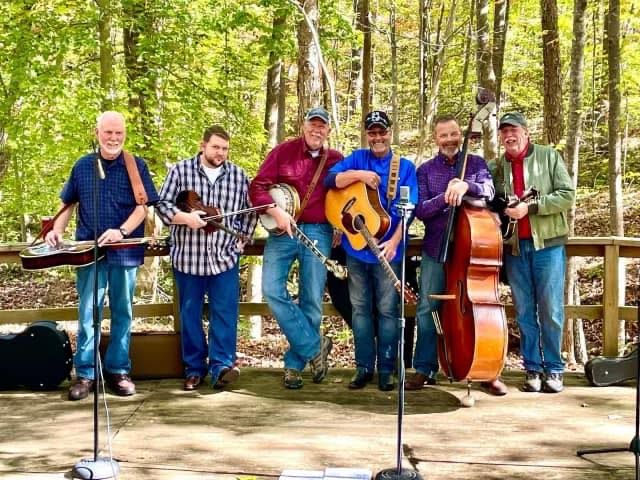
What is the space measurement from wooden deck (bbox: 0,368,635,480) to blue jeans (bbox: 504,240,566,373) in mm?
281

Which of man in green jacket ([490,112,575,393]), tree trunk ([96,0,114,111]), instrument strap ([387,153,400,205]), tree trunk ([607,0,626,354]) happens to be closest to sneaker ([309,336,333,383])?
instrument strap ([387,153,400,205])

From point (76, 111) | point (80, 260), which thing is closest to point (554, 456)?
point (80, 260)

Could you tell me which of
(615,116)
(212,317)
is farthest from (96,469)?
(615,116)

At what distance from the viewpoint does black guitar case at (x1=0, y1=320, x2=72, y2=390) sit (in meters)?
4.93

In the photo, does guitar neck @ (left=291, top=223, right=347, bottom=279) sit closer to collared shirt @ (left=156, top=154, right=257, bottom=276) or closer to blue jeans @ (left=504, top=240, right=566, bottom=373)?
collared shirt @ (left=156, top=154, right=257, bottom=276)

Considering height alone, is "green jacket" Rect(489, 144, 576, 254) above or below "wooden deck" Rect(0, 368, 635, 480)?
above

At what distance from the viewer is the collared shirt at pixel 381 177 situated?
4.71 meters

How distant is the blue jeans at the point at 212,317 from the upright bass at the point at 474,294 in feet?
4.68

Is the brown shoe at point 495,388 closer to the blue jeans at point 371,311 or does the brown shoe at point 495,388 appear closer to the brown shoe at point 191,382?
the blue jeans at point 371,311

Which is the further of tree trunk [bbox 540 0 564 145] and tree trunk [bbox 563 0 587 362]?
tree trunk [bbox 540 0 564 145]

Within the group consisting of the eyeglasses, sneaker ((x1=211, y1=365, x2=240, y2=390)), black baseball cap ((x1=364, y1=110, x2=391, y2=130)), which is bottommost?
sneaker ((x1=211, y1=365, x2=240, y2=390))

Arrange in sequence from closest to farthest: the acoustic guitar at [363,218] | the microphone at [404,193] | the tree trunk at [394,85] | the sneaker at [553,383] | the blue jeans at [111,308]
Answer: the microphone at [404,193] → the acoustic guitar at [363,218] → the blue jeans at [111,308] → the sneaker at [553,383] → the tree trunk at [394,85]

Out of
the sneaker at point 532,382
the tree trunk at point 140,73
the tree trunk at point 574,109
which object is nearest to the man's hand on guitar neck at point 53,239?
the sneaker at point 532,382

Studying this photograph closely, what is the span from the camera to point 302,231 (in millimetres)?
4895
